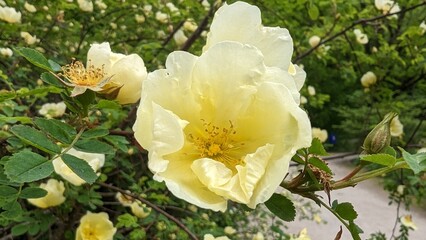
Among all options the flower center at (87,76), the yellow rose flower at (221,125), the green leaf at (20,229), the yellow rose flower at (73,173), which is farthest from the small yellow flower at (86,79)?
the green leaf at (20,229)

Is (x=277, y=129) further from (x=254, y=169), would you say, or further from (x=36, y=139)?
(x=36, y=139)

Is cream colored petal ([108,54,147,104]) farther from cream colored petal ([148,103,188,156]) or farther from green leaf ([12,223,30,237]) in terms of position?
green leaf ([12,223,30,237])

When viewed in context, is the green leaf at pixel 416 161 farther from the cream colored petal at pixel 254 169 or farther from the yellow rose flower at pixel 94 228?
the yellow rose flower at pixel 94 228

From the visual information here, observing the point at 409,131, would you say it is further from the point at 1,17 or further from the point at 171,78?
the point at 171,78

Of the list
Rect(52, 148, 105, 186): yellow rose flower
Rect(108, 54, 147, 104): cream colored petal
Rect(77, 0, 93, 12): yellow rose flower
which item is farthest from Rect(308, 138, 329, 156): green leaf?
Rect(77, 0, 93, 12): yellow rose flower

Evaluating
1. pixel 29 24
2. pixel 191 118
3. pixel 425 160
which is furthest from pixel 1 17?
pixel 425 160

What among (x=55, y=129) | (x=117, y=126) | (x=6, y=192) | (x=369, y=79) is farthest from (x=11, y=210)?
(x=369, y=79)
